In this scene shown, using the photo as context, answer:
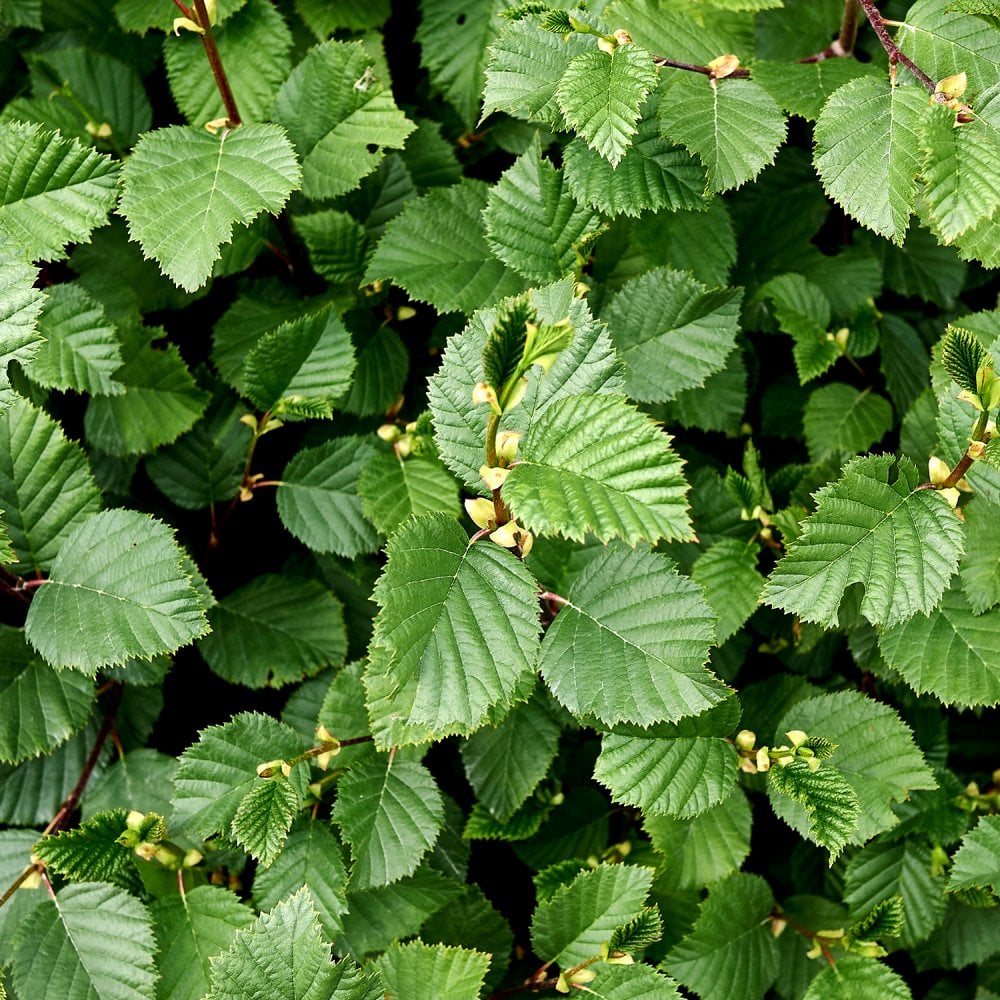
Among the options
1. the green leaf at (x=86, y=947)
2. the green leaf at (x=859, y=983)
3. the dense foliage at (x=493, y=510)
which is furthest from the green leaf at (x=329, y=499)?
the green leaf at (x=859, y=983)

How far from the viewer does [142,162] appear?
55.7 inches

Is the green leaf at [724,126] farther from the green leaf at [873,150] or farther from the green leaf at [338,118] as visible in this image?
the green leaf at [338,118]

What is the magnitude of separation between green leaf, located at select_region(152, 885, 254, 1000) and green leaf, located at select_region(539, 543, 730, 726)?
1.97 ft

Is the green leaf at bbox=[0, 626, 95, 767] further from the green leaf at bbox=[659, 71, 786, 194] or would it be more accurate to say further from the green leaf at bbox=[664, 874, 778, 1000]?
the green leaf at bbox=[659, 71, 786, 194]

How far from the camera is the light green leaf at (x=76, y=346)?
1.48 m

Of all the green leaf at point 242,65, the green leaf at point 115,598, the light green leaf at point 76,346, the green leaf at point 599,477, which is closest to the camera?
the green leaf at point 599,477

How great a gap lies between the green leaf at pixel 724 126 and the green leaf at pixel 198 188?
1.90 ft

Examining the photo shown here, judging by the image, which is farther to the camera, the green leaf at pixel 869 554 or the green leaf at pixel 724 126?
the green leaf at pixel 724 126

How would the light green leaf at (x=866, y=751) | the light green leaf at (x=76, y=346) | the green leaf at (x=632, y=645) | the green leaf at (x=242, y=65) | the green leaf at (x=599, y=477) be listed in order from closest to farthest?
the green leaf at (x=599, y=477)
the green leaf at (x=632, y=645)
the light green leaf at (x=866, y=751)
the light green leaf at (x=76, y=346)
the green leaf at (x=242, y=65)

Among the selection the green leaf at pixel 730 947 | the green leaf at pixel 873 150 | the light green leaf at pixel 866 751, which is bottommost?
the green leaf at pixel 730 947

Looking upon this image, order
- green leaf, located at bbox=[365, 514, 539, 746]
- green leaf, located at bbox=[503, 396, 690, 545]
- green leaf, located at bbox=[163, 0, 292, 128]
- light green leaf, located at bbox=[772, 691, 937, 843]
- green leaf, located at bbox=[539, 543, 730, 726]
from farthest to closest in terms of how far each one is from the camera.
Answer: green leaf, located at bbox=[163, 0, 292, 128], light green leaf, located at bbox=[772, 691, 937, 843], green leaf, located at bbox=[539, 543, 730, 726], green leaf, located at bbox=[365, 514, 539, 746], green leaf, located at bbox=[503, 396, 690, 545]

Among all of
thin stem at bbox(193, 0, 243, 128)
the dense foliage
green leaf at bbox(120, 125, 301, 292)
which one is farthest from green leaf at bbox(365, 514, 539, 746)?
thin stem at bbox(193, 0, 243, 128)

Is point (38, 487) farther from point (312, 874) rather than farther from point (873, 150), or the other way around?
point (873, 150)

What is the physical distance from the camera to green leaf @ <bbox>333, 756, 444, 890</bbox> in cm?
132
